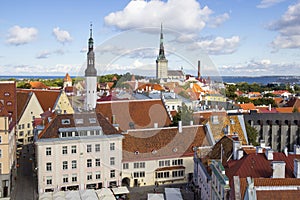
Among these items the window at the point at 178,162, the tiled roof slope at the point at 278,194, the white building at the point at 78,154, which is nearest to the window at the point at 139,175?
the white building at the point at 78,154

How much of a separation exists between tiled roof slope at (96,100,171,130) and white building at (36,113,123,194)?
26.8 ft

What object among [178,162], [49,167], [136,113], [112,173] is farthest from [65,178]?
[136,113]

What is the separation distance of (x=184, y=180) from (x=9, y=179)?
15687 millimetres

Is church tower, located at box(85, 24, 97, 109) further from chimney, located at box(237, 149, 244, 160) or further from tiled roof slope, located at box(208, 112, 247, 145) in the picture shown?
chimney, located at box(237, 149, 244, 160)

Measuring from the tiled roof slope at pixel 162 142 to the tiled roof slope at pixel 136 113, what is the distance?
598 centimetres

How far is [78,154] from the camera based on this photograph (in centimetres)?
3262

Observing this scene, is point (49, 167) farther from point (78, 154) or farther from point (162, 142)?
point (162, 142)

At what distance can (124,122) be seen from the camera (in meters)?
42.1

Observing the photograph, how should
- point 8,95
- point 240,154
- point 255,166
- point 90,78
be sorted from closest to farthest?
point 255,166 → point 240,154 → point 8,95 → point 90,78

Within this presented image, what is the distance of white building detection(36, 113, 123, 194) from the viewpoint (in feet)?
104

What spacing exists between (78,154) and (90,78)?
55.7 ft

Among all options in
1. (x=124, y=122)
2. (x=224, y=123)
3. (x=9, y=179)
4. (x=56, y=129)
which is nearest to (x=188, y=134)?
(x=224, y=123)

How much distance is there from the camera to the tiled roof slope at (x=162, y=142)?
3422 centimetres

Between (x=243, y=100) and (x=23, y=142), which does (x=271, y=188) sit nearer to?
(x=23, y=142)
